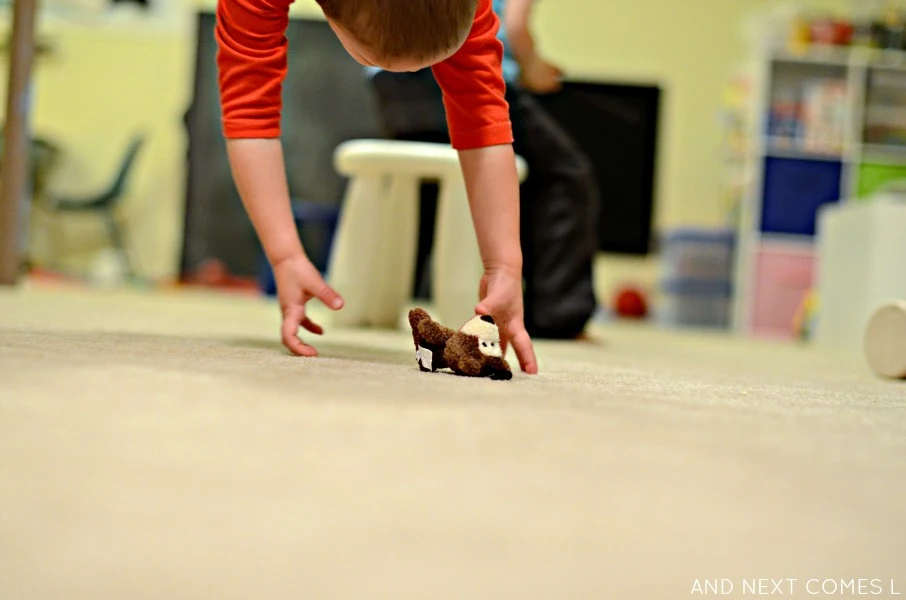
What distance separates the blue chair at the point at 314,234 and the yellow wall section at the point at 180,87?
83 cm

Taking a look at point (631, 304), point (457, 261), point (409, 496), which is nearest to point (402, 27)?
point (409, 496)

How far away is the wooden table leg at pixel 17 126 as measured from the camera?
75.7 inches

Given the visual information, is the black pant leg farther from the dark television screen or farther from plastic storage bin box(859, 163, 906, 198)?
the dark television screen

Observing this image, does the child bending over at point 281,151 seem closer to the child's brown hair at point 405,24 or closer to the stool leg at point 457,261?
the child's brown hair at point 405,24

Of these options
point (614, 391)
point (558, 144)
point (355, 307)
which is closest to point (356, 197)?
point (355, 307)

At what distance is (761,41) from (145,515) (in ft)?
11.6

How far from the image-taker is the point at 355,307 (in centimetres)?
171

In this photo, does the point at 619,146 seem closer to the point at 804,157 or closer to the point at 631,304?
the point at 631,304

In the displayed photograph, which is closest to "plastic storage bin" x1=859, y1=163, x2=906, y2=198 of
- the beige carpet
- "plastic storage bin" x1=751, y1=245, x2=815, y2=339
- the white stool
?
"plastic storage bin" x1=751, y1=245, x2=815, y2=339

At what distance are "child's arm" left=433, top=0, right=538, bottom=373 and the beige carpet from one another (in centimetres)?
32

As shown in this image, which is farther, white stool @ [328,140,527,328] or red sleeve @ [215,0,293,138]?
white stool @ [328,140,527,328]

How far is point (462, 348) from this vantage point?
0.74 m

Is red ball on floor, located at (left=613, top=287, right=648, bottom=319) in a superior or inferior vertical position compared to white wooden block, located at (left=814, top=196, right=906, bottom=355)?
inferior

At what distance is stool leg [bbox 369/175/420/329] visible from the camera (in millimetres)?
1733
